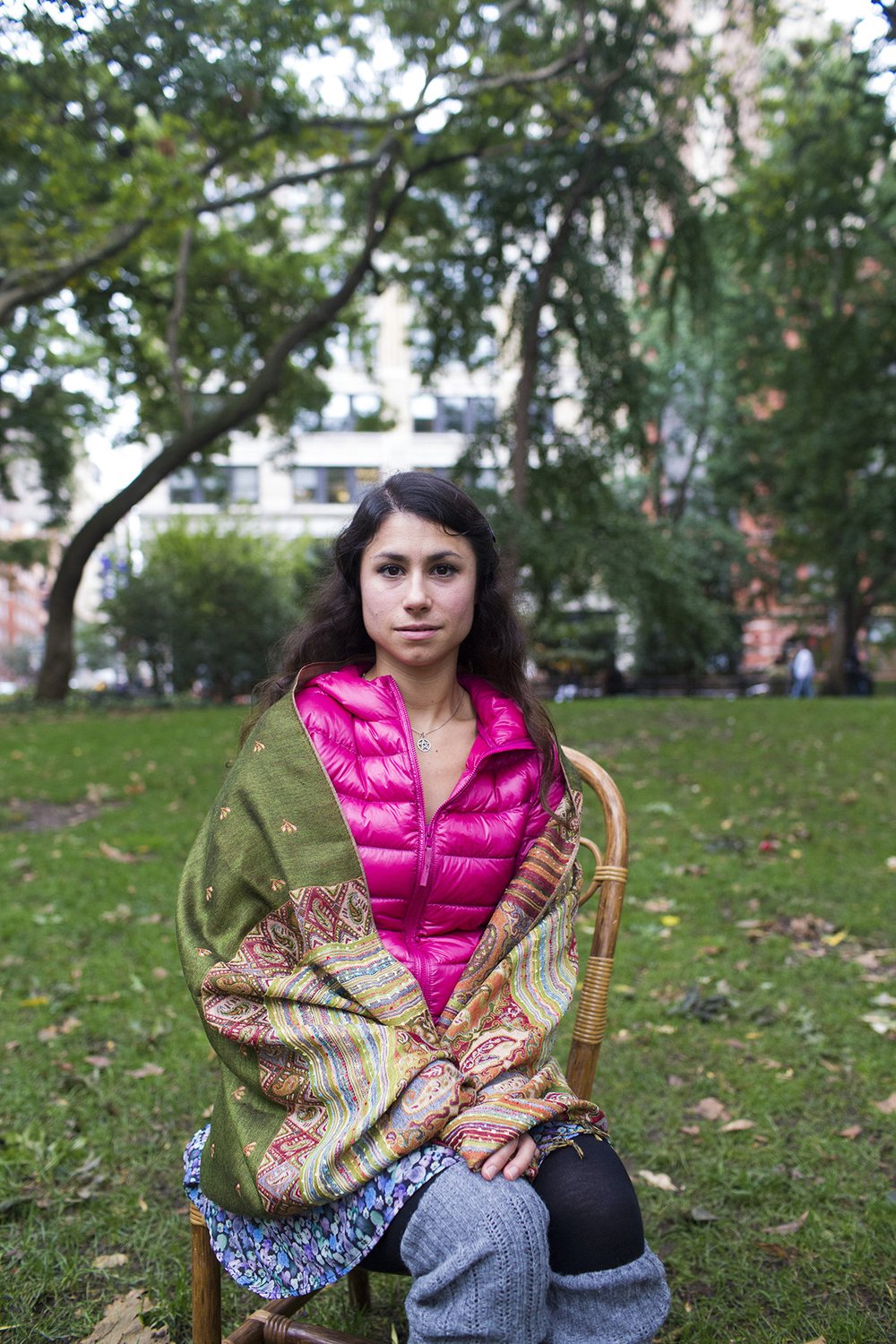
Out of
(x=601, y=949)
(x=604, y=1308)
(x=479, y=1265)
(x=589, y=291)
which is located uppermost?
(x=589, y=291)

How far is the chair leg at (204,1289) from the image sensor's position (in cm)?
198

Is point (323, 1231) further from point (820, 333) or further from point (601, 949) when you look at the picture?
point (820, 333)

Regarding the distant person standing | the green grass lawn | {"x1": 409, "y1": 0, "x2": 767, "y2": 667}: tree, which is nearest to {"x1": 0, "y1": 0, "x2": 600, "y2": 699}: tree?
{"x1": 409, "y1": 0, "x2": 767, "y2": 667}: tree

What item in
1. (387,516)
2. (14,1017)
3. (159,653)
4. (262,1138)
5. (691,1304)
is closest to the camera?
(262,1138)

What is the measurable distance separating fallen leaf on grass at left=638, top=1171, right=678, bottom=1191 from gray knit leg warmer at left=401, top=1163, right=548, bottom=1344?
1.72m

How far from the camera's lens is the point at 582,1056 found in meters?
2.13

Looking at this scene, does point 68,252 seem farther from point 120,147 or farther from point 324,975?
point 324,975

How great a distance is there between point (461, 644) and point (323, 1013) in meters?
0.91


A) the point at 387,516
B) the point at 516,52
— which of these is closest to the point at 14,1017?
the point at 387,516

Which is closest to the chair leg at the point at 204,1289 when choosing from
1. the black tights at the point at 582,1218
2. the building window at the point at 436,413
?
the black tights at the point at 582,1218

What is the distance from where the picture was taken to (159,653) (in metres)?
22.6

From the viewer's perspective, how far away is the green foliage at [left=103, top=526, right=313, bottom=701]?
2223 centimetres

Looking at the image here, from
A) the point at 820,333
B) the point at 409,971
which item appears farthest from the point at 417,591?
the point at 820,333

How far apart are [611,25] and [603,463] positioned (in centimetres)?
574
